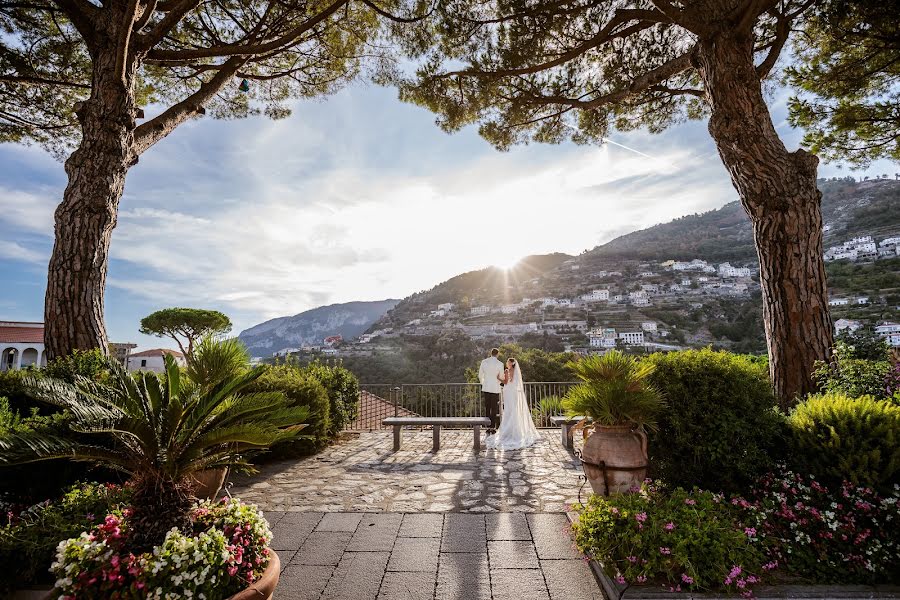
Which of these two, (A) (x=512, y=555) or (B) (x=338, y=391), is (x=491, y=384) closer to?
(B) (x=338, y=391)

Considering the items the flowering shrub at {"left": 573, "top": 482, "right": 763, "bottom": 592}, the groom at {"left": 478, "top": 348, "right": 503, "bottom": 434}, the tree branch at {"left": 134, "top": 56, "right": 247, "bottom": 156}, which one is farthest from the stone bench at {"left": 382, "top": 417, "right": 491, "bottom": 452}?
the tree branch at {"left": 134, "top": 56, "right": 247, "bottom": 156}

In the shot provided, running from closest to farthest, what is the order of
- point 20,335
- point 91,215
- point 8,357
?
point 91,215 → point 8,357 → point 20,335

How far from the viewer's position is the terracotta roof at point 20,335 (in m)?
28.5

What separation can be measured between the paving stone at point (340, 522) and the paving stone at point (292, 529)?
7cm

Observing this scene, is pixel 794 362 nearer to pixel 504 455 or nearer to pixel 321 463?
pixel 504 455

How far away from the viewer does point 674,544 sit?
8.12 ft

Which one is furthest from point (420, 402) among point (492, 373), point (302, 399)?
point (302, 399)

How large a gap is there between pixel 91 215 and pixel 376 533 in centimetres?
556

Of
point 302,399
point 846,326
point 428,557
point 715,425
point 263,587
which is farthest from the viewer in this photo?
point 302,399

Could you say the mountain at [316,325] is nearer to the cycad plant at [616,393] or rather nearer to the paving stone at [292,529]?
the paving stone at [292,529]

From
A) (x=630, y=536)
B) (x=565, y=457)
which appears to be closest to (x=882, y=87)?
(x=565, y=457)

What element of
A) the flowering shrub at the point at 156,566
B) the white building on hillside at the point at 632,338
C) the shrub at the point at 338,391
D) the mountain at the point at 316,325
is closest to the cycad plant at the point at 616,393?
the flowering shrub at the point at 156,566

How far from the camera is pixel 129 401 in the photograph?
2.37 m

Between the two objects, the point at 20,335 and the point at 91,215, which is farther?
the point at 20,335
